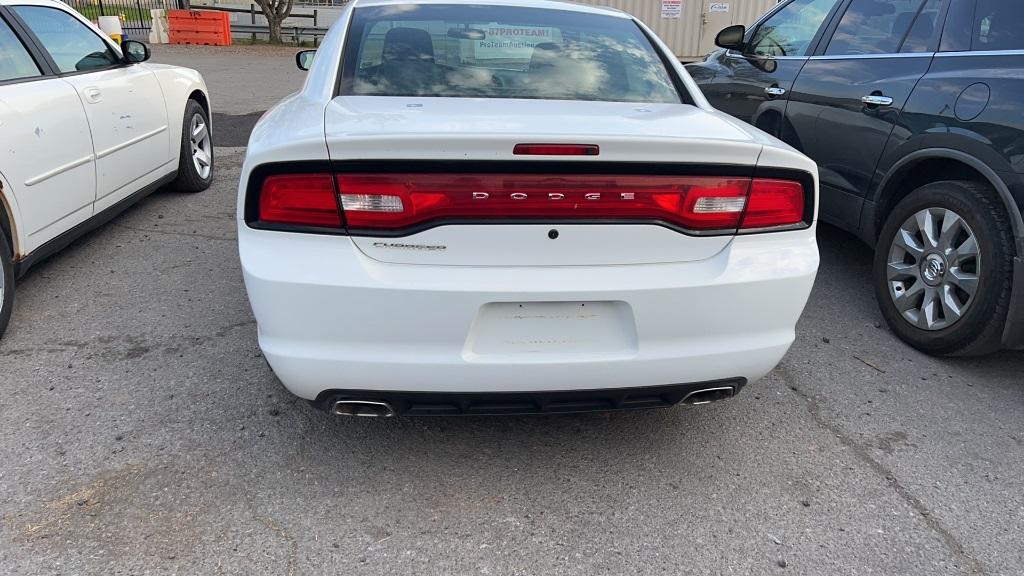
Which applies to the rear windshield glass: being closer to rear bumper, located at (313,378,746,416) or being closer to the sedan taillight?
the sedan taillight

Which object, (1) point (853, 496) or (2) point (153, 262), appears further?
(2) point (153, 262)

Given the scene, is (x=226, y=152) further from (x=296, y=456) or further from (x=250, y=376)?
(x=296, y=456)

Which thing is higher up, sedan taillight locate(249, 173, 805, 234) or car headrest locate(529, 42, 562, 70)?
car headrest locate(529, 42, 562, 70)

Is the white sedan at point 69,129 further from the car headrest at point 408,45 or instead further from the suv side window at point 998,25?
the suv side window at point 998,25

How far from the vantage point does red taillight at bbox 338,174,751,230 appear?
2.17m

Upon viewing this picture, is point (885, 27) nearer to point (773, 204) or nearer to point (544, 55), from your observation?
point (544, 55)

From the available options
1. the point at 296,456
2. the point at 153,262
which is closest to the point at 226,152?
the point at 153,262

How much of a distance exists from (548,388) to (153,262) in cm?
328

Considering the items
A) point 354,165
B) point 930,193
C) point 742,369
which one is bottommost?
point 742,369

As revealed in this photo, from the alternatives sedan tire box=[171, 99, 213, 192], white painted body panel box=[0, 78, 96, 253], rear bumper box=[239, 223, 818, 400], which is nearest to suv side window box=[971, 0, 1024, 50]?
rear bumper box=[239, 223, 818, 400]

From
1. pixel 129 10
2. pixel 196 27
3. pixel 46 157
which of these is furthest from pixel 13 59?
pixel 129 10

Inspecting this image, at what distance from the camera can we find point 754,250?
2.40 m

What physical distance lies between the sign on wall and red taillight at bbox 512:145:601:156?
15.7 m

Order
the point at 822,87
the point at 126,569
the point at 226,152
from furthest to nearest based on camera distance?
the point at 226,152 < the point at 822,87 < the point at 126,569
